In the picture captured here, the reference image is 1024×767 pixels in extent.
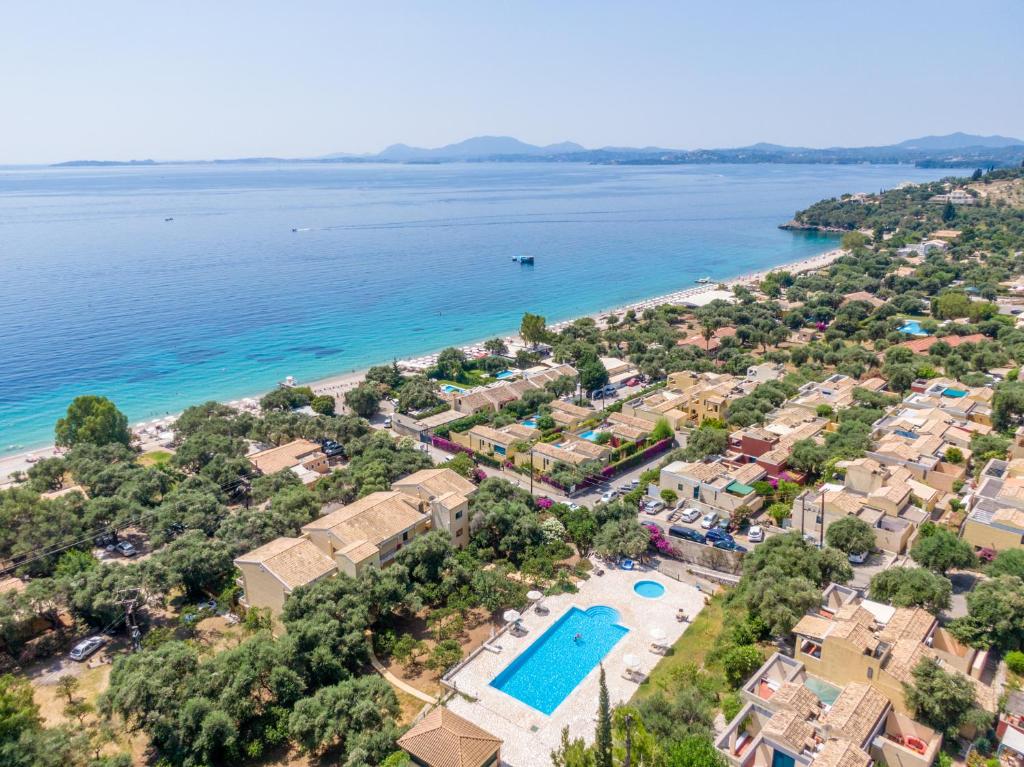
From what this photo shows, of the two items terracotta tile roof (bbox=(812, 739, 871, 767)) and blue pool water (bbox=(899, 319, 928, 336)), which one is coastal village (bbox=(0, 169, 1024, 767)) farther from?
blue pool water (bbox=(899, 319, 928, 336))

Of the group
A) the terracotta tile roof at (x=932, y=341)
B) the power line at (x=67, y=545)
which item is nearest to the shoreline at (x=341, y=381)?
the power line at (x=67, y=545)

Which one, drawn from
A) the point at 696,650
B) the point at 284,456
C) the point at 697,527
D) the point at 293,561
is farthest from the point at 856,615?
the point at 284,456

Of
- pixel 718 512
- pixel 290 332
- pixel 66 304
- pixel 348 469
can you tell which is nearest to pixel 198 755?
pixel 348 469

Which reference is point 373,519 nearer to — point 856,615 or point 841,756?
point 856,615

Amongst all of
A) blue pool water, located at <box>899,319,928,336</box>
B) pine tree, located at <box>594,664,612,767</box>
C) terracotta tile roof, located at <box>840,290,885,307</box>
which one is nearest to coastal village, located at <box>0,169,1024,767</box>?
pine tree, located at <box>594,664,612,767</box>

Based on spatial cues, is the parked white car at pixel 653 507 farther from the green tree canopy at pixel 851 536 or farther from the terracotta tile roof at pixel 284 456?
the terracotta tile roof at pixel 284 456

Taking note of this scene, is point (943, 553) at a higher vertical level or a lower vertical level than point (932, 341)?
lower
